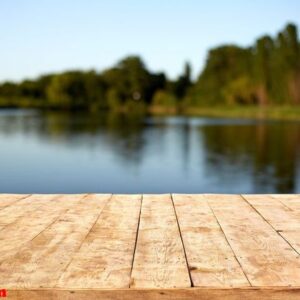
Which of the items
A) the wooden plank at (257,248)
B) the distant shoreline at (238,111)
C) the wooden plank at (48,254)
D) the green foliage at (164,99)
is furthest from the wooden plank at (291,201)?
the green foliage at (164,99)

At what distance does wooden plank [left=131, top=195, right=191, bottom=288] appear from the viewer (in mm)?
2035

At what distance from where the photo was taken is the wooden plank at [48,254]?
2059 millimetres

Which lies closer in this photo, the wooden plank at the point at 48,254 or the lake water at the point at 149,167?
the wooden plank at the point at 48,254

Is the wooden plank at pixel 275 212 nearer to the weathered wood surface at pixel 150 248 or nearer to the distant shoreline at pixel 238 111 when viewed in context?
the weathered wood surface at pixel 150 248

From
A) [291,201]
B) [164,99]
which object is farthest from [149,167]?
[164,99]

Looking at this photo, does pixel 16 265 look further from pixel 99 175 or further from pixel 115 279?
pixel 99 175

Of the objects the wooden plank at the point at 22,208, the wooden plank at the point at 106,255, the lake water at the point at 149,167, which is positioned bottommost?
the lake water at the point at 149,167

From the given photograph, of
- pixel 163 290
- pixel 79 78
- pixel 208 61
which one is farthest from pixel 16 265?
pixel 79 78

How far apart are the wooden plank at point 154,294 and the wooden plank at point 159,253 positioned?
0.04 meters

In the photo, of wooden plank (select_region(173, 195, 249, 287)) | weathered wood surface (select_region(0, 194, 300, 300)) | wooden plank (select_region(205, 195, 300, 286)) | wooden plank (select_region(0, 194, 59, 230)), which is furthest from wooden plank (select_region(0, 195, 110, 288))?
wooden plank (select_region(205, 195, 300, 286))

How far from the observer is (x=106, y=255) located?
7.86 feet

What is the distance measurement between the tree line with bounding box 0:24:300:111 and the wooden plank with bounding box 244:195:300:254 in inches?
2272

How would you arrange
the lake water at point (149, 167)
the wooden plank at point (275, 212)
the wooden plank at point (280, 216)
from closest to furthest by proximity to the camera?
the wooden plank at point (280, 216) → the wooden plank at point (275, 212) → the lake water at point (149, 167)

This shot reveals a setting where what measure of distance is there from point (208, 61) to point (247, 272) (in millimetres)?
86373
